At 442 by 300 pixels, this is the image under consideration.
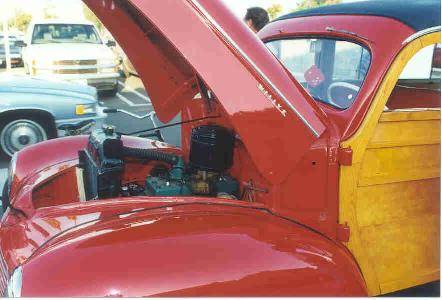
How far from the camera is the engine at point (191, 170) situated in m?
2.33

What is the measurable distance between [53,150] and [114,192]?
2.85 feet

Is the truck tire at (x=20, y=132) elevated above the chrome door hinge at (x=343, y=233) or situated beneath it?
elevated above

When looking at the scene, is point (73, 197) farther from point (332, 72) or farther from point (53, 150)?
point (332, 72)

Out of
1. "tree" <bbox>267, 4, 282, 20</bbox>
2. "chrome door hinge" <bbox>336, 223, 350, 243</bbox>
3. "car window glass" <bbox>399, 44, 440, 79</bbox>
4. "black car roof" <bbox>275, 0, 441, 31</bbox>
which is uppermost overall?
"tree" <bbox>267, 4, 282, 20</bbox>

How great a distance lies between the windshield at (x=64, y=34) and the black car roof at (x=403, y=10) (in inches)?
352

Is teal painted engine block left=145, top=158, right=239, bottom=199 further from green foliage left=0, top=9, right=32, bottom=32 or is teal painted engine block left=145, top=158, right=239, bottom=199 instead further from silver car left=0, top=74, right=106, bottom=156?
green foliage left=0, top=9, right=32, bottom=32

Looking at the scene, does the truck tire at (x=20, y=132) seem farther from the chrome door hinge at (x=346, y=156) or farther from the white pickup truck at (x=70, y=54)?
the chrome door hinge at (x=346, y=156)

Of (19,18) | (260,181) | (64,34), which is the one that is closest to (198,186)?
(260,181)

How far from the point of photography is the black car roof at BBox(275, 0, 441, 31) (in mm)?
2041

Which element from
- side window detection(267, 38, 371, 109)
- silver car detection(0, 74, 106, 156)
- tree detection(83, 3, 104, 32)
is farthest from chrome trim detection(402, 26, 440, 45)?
silver car detection(0, 74, 106, 156)

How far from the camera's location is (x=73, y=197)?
110 inches

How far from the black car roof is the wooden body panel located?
0.08 m

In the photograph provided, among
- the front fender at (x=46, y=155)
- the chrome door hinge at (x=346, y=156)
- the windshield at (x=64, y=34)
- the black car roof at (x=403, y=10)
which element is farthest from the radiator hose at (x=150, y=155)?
the windshield at (x=64, y=34)

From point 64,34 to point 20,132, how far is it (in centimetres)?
536
